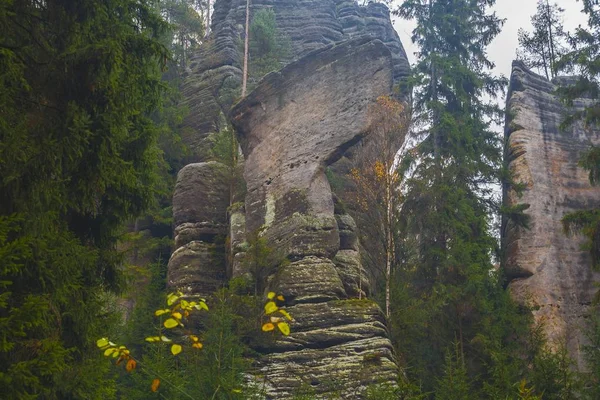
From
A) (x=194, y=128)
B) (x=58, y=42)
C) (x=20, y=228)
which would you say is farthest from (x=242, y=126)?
(x=20, y=228)

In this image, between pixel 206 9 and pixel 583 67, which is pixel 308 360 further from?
pixel 206 9

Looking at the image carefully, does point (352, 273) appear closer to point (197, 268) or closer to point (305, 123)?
point (197, 268)

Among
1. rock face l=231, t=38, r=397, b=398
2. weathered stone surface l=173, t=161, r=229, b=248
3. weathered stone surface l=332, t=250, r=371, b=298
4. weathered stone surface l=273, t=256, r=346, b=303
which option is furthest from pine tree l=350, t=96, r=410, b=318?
weathered stone surface l=173, t=161, r=229, b=248

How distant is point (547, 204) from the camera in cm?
2364

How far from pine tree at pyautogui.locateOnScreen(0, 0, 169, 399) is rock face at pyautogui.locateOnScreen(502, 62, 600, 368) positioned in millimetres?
14352

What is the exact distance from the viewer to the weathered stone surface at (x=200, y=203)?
21.1 meters

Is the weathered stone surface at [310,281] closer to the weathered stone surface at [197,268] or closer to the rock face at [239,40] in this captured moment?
the weathered stone surface at [197,268]

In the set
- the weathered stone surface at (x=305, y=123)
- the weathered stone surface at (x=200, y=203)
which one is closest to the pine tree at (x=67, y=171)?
the weathered stone surface at (x=305, y=123)

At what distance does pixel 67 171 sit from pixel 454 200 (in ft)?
47.5

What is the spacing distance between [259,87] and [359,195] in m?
5.41

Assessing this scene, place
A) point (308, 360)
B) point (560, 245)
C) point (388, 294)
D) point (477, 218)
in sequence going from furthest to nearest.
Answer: point (560, 245) < point (477, 218) < point (388, 294) < point (308, 360)

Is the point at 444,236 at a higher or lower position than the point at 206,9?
lower

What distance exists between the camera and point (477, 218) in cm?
1994

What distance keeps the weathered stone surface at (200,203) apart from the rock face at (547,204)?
1024 cm
